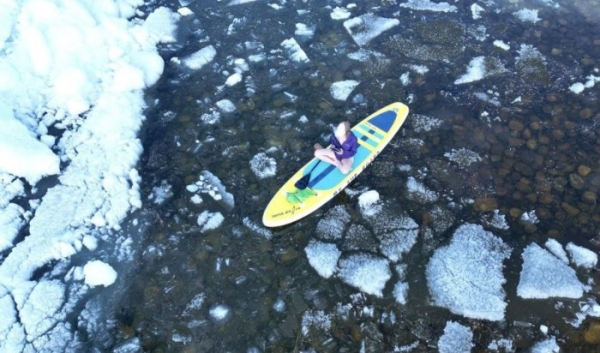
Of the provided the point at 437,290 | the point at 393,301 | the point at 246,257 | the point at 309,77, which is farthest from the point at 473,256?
the point at 309,77

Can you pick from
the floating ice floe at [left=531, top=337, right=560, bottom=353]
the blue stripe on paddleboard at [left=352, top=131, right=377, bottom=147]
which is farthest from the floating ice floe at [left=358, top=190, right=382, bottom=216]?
the floating ice floe at [left=531, top=337, right=560, bottom=353]

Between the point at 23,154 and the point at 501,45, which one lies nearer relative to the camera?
the point at 23,154

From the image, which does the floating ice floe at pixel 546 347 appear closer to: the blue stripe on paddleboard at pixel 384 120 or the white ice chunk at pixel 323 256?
the white ice chunk at pixel 323 256

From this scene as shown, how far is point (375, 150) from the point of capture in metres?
5.25

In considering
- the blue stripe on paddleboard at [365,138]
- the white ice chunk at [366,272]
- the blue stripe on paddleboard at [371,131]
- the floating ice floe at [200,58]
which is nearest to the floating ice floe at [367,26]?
the blue stripe on paddleboard at [371,131]

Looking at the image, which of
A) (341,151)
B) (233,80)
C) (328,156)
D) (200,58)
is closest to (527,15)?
(341,151)

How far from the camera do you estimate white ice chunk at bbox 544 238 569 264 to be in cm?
446

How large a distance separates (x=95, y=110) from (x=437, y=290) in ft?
14.8

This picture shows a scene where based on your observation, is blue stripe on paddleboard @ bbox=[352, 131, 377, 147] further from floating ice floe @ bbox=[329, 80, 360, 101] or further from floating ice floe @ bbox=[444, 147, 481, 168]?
floating ice floe @ bbox=[444, 147, 481, 168]

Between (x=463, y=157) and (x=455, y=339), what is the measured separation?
84.3 inches

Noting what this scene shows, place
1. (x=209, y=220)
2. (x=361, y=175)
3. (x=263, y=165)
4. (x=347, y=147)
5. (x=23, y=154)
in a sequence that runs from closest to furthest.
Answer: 1. (x=209, y=220)
2. (x=347, y=147)
3. (x=23, y=154)
4. (x=361, y=175)
5. (x=263, y=165)

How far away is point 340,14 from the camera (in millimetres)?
6949

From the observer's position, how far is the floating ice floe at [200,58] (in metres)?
6.38

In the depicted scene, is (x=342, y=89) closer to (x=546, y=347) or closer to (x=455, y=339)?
(x=455, y=339)
